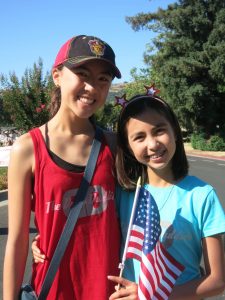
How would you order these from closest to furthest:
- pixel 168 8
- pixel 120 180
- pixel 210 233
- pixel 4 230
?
pixel 210 233 < pixel 120 180 < pixel 4 230 < pixel 168 8

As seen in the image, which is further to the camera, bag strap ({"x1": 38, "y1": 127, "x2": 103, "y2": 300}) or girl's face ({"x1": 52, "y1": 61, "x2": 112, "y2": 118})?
girl's face ({"x1": 52, "y1": 61, "x2": 112, "y2": 118})

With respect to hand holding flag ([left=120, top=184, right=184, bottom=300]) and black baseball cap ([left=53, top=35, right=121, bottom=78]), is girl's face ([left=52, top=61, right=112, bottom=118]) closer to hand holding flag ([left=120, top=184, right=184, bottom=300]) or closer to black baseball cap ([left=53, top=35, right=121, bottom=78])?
black baseball cap ([left=53, top=35, right=121, bottom=78])

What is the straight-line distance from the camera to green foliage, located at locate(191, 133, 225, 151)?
111 feet

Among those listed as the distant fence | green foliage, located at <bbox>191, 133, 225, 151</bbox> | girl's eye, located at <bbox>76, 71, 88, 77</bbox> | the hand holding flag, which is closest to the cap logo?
girl's eye, located at <bbox>76, 71, 88, 77</bbox>

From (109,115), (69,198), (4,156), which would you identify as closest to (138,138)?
(69,198)

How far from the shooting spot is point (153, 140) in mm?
2064

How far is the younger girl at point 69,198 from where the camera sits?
1929 millimetres

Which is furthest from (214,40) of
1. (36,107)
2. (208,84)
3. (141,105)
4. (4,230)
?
(141,105)

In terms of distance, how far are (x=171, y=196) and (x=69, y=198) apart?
450 mm

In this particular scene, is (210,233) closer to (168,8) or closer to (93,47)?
(93,47)

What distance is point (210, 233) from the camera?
1.89m

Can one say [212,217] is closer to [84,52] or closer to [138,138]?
[138,138]

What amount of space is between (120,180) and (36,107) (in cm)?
1545

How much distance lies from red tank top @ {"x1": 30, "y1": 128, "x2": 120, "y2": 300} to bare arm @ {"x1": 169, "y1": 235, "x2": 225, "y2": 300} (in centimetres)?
31
